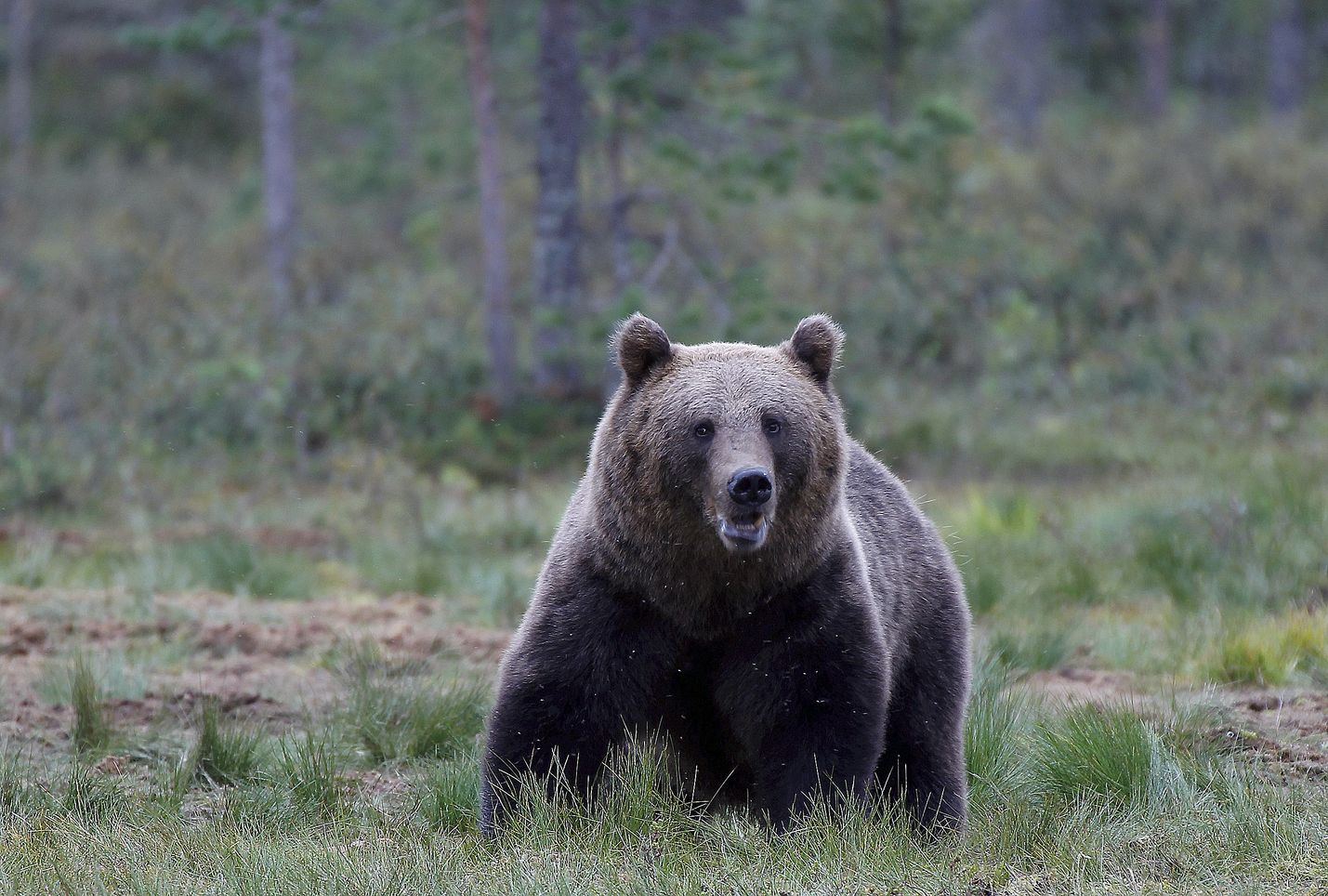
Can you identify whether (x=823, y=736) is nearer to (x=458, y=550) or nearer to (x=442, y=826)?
(x=442, y=826)

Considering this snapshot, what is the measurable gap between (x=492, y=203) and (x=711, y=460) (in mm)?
9826

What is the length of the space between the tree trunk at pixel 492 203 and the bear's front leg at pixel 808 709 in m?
9.47

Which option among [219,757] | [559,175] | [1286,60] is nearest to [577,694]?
[219,757]

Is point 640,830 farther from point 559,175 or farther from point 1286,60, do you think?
point 1286,60

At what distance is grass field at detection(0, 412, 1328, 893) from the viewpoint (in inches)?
152

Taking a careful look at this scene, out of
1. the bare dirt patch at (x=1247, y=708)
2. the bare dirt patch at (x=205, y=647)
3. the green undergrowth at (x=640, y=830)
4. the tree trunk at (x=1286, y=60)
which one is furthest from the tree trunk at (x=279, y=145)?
the tree trunk at (x=1286, y=60)

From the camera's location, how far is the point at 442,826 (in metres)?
4.61

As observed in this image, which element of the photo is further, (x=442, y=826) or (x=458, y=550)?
(x=458, y=550)

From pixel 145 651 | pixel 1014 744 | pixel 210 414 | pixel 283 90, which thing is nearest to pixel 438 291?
Result: pixel 283 90

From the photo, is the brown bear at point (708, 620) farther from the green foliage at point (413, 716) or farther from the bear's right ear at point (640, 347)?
the green foliage at point (413, 716)

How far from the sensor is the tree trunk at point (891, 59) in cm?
1850

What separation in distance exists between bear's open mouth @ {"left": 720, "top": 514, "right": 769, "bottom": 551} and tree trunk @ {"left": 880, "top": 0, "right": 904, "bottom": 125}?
15219mm

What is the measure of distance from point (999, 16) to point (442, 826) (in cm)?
2928

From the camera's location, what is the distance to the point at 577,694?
166 inches
